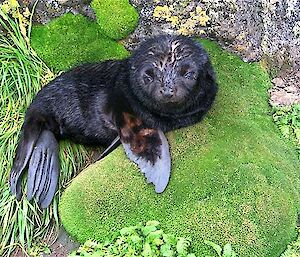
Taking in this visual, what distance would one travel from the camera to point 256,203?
14.8 feet

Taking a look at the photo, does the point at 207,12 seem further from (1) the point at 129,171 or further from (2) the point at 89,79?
(1) the point at 129,171

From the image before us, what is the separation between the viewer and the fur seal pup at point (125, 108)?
15.1 ft

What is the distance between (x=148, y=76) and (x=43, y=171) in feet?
3.74

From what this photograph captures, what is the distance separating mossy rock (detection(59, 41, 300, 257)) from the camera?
4379 millimetres

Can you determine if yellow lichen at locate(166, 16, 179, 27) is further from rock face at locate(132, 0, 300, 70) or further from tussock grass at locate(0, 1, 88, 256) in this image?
tussock grass at locate(0, 1, 88, 256)

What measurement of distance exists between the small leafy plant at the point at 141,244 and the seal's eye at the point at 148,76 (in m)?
1.03

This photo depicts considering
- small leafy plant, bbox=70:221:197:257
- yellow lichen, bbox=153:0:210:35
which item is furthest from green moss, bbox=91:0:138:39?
small leafy plant, bbox=70:221:197:257

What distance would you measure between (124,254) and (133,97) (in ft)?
4.01

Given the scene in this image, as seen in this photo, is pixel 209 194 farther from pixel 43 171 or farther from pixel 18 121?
pixel 18 121

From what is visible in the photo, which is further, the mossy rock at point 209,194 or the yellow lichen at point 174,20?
the yellow lichen at point 174,20

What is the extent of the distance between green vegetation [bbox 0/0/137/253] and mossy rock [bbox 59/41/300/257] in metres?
0.50

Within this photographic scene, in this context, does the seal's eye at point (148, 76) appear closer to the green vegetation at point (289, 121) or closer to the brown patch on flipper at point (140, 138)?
the brown patch on flipper at point (140, 138)

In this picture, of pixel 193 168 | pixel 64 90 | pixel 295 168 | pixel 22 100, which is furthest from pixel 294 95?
pixel 22 100

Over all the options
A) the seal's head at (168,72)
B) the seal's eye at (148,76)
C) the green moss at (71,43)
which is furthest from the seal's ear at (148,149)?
the green moss at (71,43)
